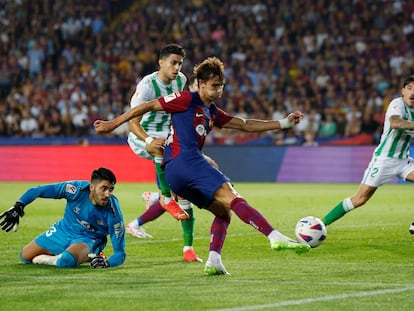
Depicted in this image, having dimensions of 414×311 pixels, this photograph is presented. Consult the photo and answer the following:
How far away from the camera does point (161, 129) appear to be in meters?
11.1

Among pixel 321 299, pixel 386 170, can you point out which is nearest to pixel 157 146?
pixel 386 170

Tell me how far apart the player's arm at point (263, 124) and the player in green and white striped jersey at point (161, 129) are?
1357 mm

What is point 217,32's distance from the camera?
29.6 metres

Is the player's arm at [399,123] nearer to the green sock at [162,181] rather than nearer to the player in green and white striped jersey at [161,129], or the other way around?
the player in green and white striped jersey at [161,129]

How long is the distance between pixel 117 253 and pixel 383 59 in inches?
740

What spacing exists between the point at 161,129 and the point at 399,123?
107 inches

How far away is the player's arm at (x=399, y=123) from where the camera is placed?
1075 centimetres

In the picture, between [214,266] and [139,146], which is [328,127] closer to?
[139,146]

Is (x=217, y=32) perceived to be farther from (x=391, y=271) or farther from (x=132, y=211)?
(x=391, y=271)

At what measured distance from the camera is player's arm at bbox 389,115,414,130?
1075 centimetres

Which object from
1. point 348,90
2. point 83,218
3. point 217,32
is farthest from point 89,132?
point 83,218

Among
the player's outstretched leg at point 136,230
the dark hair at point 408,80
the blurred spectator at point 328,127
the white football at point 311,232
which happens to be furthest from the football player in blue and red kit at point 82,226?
the blurred spectator at point 328,127

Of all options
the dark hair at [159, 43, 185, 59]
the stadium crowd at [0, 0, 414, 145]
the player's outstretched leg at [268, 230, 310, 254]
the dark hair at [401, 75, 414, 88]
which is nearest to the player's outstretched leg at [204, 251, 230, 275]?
the player's outstretched leg at [268, 230, 310, 254]

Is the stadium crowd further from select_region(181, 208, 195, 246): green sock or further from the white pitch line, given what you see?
the white pitch line
